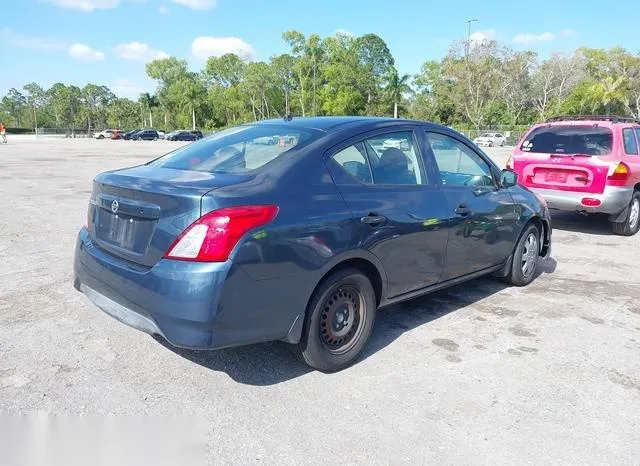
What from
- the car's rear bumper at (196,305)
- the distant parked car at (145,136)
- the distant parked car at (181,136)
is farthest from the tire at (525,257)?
the distant parked car at (145,136)

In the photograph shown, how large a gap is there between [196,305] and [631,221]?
8.15m

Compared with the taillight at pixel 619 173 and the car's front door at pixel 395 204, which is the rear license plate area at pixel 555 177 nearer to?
the taillight at pixel 619 173

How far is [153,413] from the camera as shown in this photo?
2.97 metres

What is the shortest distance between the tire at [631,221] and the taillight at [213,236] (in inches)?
299

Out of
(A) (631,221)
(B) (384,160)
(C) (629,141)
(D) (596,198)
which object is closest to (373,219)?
(B) (384,160)

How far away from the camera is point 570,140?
8.30 m

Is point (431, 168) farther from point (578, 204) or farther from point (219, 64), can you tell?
point (219, 64)

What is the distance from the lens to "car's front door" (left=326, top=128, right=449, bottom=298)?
353 centimetres

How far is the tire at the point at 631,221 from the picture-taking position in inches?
331

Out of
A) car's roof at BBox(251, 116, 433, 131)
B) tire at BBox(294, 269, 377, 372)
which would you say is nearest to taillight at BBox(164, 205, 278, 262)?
tire at BBox(294, 269, 377, 372)

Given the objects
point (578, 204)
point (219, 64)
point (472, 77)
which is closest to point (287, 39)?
point (219, 64)

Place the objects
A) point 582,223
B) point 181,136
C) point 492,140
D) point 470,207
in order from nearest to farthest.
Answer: point 470,207 < point 582,223 < point 492,140 < point 181,136

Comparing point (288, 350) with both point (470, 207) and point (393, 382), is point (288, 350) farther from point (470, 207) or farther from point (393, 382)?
point (470, 207)

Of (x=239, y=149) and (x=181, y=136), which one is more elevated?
(x=181, y=136)
